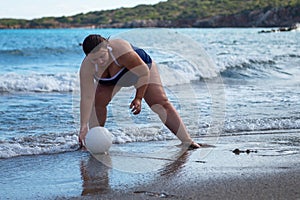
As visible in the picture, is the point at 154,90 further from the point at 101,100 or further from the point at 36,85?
the point at 36,85

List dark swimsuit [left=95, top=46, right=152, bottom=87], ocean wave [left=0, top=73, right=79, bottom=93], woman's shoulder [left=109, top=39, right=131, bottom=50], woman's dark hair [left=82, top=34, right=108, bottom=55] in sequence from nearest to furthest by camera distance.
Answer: woman's dark hair [left=82, top=34, right=108, bottom=55] → woman's shoulder [left=109, top=39, right=131, bottom=50] → dark swimsuit [left=95, top=46, right=152, bottom=87] → ocean wave [left=0, top=73, right=79, bottom=93]

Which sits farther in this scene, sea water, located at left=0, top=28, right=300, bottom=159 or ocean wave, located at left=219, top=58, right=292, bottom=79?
ocean wave, located at left=219, top=58, right=292, bottom=79

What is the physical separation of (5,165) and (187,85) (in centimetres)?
1009

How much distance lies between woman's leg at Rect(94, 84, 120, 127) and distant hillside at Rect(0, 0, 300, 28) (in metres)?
102

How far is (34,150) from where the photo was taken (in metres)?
6.28

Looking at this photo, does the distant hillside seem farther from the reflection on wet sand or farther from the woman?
the reflection on wet sand

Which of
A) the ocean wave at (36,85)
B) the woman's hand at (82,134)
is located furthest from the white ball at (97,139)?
the ocean wave at (36,85)

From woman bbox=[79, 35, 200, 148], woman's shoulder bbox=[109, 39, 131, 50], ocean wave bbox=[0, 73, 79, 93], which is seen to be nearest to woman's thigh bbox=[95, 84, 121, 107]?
woman bbox=[79, 35, 200, 148]

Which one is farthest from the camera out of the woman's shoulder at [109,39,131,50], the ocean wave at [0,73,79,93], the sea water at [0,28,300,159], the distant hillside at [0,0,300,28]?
the distant hillside at [0,0,300,28]

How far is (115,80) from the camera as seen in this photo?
597cm

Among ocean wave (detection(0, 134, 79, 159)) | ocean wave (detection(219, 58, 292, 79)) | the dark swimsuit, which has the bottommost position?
ocean wave (detection(219, 58, 292, 79))

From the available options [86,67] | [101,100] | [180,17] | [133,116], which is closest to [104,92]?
[101,100]

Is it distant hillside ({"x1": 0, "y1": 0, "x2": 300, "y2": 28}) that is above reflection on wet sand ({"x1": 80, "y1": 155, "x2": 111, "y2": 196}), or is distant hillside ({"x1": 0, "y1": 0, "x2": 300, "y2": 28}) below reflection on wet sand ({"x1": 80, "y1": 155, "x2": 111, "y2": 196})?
below

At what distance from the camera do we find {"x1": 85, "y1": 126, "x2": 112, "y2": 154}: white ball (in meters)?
5.90
